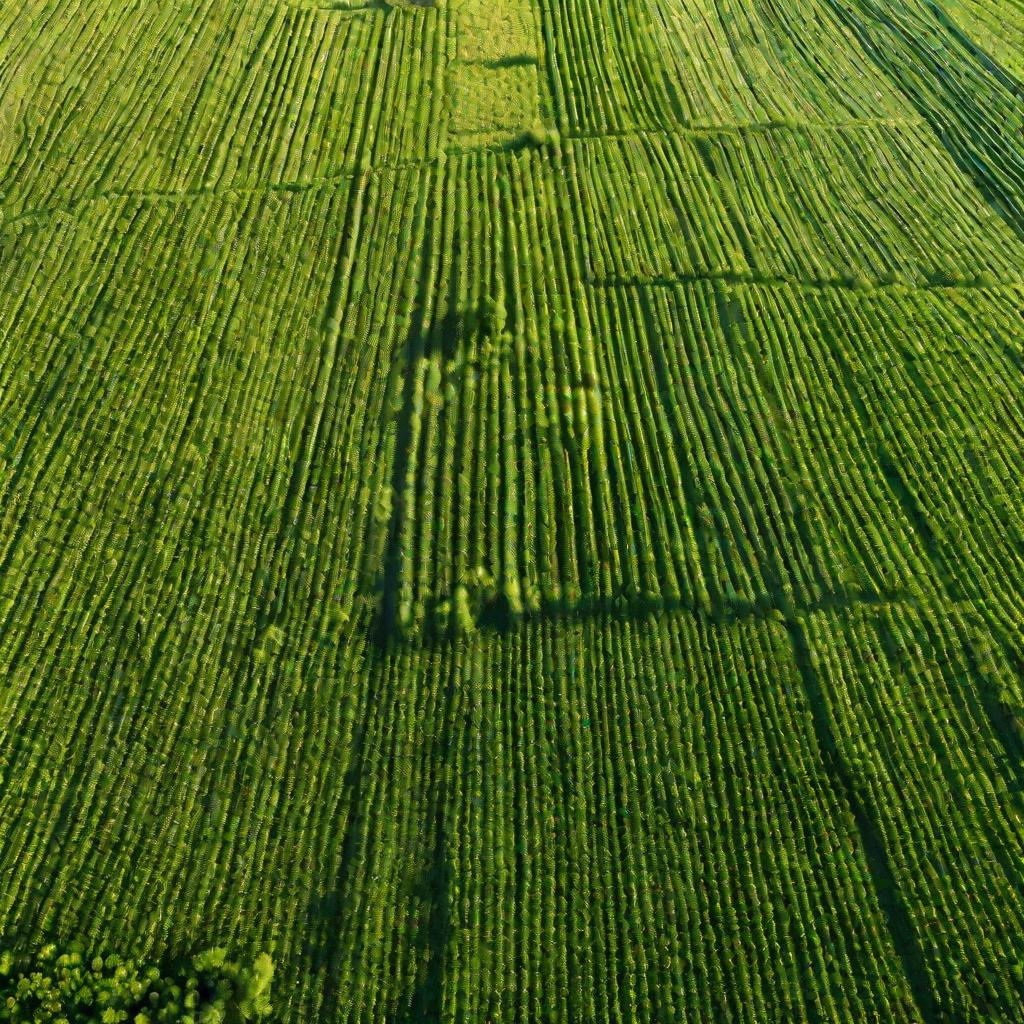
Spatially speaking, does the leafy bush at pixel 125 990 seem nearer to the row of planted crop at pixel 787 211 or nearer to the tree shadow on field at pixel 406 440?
the tree shadow on field at pixel 406 440

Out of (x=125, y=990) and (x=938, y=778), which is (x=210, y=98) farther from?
(x=938, y=778)

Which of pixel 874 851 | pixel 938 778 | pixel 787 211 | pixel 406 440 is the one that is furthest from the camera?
pixel 787 211

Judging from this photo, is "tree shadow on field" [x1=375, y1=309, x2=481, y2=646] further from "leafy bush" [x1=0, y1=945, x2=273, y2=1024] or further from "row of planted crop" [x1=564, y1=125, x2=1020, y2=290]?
"leafy bush" [x1=0, y1=945, x2=273, y2=1024]

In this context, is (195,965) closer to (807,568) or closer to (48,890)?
(48,890)

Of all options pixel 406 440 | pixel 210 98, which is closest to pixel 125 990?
pixel 406 440

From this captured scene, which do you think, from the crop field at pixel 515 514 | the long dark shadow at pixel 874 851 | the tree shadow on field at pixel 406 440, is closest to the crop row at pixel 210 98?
the crop field at pixel 515 514

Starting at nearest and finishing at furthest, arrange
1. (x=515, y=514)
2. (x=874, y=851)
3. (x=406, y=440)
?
(x=874, y=851) → (x=515, y=514) → (x=406, y=440)

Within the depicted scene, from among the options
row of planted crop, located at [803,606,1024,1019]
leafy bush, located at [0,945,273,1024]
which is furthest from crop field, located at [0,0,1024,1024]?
leafy bush, located at [0,945,273,1024]
